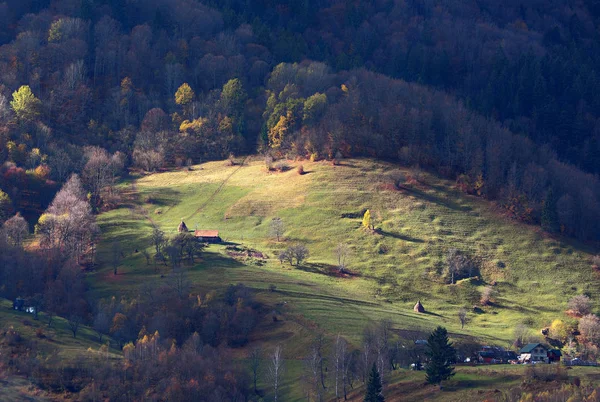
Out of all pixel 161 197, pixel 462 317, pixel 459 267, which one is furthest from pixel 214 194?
pixel 462 317

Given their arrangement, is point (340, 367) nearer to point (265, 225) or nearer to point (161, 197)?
point (265, 225)

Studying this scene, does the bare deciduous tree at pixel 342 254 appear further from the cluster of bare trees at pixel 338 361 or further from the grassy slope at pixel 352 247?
the cluster of bare trees at pixel 338 361

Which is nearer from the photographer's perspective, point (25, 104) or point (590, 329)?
point (590, 329)

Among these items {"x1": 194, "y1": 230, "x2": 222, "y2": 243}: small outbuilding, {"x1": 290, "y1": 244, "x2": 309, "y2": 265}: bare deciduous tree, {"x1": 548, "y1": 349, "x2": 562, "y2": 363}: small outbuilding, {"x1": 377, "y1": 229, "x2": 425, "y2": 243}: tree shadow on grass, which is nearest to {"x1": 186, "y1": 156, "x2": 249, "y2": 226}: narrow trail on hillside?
{"x1": 194, "y1": 230, "x2": 222, "y2": 243}: small outbuilding

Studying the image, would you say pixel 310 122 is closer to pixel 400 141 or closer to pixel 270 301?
pixel 400 141

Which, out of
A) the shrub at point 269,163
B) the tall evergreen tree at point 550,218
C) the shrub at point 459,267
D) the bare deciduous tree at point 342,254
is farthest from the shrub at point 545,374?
the shrub at point 269,163
